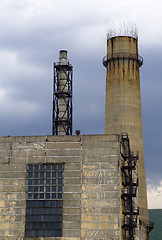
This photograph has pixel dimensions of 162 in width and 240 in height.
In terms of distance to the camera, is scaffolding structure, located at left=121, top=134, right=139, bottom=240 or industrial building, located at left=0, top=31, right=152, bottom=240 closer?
industrial building, located at left=0, top=31, right=152, bottom=240

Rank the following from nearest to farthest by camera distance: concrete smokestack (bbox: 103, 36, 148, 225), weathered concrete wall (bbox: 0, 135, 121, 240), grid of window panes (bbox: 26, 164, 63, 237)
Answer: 1. weathered concrete wall (bbox: 0, 135, 121, 240)
2. grid of window panes (bbox: 26, 164, 63, 237)
3. concrete smokestack (bbox: 103, 36, 148, 225)

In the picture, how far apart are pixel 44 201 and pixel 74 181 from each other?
3.45m

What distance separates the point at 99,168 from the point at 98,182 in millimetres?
1321

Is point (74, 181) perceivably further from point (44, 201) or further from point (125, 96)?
point (125, 96)

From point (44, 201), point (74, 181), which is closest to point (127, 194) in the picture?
point (74, 181)

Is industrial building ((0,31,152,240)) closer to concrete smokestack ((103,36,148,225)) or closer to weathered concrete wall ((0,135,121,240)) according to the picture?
weathered concrete wall ((0,135,121,240))

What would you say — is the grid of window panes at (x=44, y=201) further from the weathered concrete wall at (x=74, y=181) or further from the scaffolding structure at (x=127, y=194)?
the scaffolding structure at (x=127, y=194)

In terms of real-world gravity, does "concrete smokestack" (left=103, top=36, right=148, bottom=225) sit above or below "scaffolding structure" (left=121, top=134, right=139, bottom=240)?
above

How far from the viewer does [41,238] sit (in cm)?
4034

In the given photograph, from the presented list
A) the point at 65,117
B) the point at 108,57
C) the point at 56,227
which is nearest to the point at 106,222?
the point at 56,227

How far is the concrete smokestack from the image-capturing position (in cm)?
6531

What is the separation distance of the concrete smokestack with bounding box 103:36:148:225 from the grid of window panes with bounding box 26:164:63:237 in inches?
987

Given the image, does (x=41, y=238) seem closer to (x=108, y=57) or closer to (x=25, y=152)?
(x=25, y=152)

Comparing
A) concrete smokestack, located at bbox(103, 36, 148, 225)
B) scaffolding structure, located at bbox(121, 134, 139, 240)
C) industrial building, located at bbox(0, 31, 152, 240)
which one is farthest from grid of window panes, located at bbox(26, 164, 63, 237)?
concrete smokestack, located at bbox(103, 36, 148, 225)
